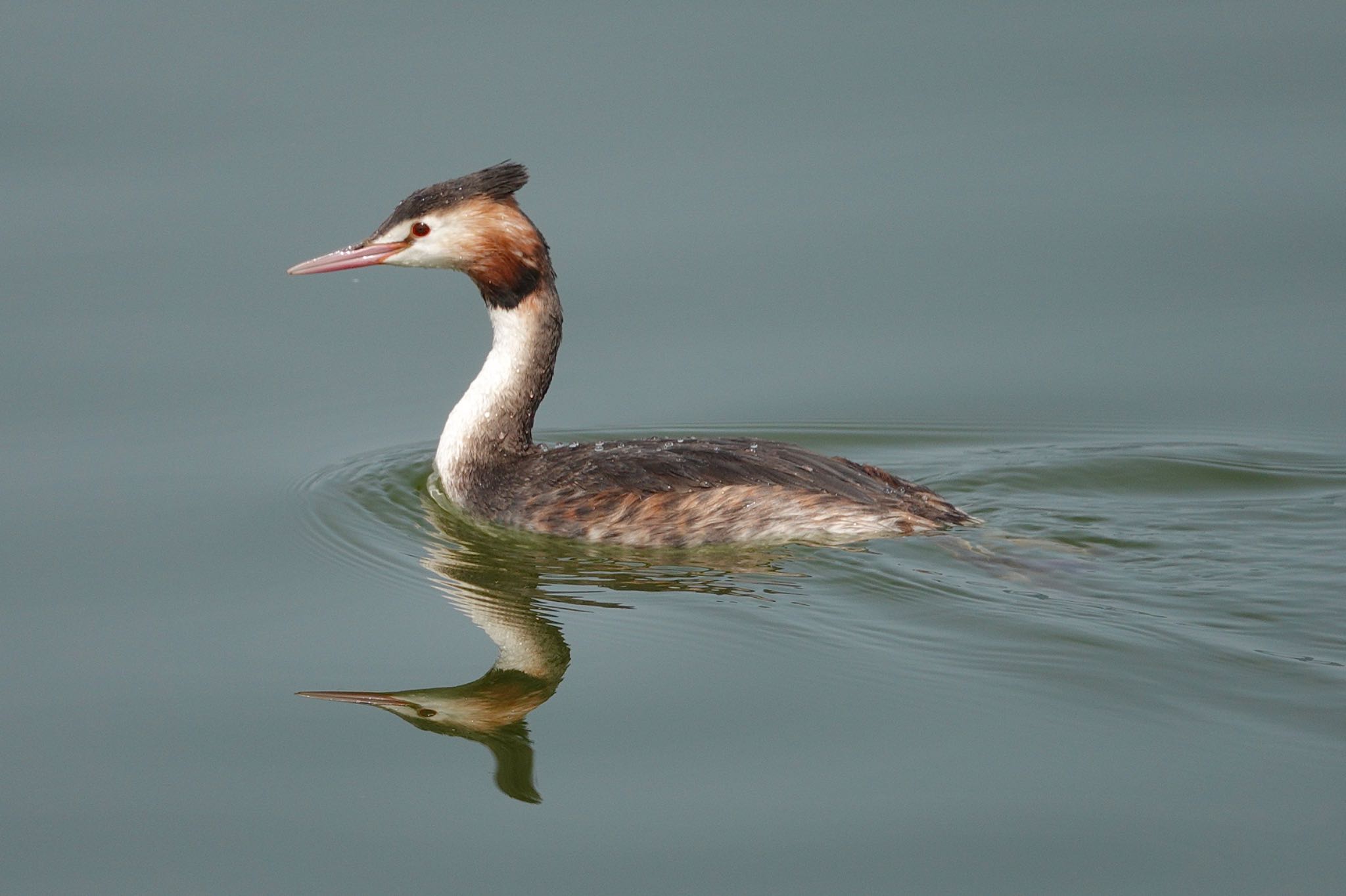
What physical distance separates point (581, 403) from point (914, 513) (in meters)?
2.84

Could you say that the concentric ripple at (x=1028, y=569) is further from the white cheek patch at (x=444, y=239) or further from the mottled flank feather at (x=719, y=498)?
the white cheek patch at (x=444, y=239)

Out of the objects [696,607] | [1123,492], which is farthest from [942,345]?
[696,607]

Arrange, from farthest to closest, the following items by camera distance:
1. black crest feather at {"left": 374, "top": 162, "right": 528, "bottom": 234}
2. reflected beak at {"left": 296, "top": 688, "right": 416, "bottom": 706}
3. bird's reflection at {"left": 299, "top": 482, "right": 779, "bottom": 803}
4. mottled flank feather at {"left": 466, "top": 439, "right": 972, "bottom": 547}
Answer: black crest feather at {"left": 374, "top": 162, "right": 528, "bottom": 234}
mottled flank feather at {"left": 466, "top": 439, "right": 972, "bottom": 547}
reflected beak at {"left": 296, "top": 688, "right": 416, "bottom": 706}
bird's reflection at {"left": 299, "top": 482, "right": 779, "bottom": 803}

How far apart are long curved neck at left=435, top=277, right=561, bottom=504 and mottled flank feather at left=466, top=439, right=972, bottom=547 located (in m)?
0.45

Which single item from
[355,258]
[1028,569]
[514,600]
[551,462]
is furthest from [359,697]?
[1028,569]

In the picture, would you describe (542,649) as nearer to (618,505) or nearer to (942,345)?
(618,505)

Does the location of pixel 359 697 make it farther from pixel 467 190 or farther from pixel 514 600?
pixel 467 190

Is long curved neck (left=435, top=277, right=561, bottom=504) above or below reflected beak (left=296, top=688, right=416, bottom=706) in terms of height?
above

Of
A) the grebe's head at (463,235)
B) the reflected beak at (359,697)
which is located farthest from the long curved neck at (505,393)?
the reflected beak at (359,697)

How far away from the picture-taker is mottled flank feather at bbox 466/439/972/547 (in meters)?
8.65

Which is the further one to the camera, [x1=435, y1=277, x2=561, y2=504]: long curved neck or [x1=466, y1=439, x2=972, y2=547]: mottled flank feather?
[x1=435, y1=277, x2=561, y2=504]: long curved neck

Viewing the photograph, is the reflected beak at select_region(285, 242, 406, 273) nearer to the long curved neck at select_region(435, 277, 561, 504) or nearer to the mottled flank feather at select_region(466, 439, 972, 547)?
the long curved neck at select_region(435, 277, 561, 504)

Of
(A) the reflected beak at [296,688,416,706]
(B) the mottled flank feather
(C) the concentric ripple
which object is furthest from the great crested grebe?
→ (A) the reflected beak at [296,688,416,706]

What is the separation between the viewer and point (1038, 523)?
9125 millimetres
